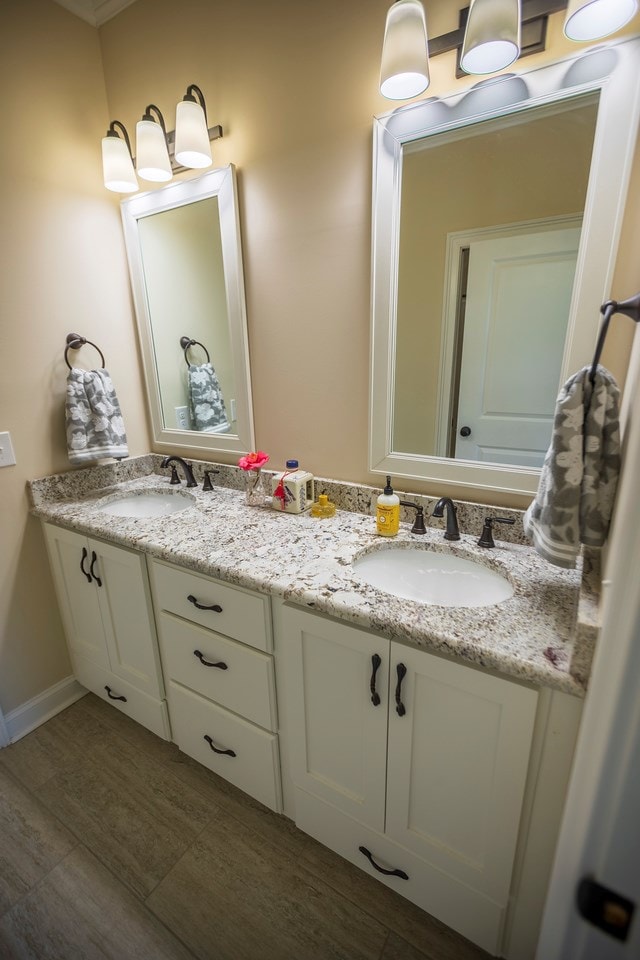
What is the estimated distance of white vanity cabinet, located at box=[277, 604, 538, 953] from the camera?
83cm

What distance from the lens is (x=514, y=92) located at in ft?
3.30

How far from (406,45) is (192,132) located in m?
0.74

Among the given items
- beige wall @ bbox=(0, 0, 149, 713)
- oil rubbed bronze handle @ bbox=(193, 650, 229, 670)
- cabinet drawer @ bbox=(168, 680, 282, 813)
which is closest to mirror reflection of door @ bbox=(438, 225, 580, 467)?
oil rubbed bronze handle @ bbox=(193, 650, 229, 670)

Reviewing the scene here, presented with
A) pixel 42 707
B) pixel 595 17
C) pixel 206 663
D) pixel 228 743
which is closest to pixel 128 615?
pixel 206 663

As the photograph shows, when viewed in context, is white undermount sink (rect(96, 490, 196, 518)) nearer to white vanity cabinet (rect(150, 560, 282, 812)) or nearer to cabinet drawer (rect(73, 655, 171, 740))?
white vanity cabinet (rect(150, 560, 282, 812))

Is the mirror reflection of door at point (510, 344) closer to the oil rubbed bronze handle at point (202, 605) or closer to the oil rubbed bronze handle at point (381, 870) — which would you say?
the oil rubbed bronze handle at point (202, 605)

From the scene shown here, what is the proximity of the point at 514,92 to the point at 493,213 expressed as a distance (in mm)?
248

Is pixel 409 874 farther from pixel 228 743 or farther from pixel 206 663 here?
pixel 206 663

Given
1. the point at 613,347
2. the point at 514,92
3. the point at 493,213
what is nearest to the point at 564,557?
the point at 613,347

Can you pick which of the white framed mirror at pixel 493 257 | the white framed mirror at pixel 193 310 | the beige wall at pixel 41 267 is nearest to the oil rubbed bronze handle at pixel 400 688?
the white framed mirror at pixel 493 257

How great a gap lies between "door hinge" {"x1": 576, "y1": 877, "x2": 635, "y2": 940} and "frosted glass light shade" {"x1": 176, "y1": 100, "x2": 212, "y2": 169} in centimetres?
185

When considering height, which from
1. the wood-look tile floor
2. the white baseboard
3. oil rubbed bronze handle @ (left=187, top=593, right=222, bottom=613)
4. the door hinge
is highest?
the door hinge

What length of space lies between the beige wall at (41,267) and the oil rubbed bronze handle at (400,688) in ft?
4.87

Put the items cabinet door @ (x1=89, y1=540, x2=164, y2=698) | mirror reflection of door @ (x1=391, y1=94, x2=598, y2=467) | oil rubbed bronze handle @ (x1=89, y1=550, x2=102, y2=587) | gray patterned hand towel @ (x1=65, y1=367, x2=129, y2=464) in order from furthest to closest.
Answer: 1. gray patterned hand towel @ (x1=65, y1=367, x2=129, y2=464)
2. oil rubbed bronze handle @ (x1=89, y1=550, x2=102, y2=587)
3. cabinet door @ (x1=89, y1=540, x2=164, y2=698)
4. mirror reflection of door @ (x1=391, y1=94, x2=598, y2=467)
